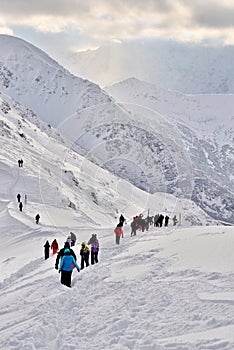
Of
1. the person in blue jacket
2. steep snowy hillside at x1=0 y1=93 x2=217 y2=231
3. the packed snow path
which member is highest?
steep snowy hillside at x1=0 y1=93 x2=217 y2=231

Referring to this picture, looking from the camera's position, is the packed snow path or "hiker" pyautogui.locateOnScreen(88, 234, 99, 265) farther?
"hiker" pyautogui.locateOnScreen(88, 234, 99, 265)

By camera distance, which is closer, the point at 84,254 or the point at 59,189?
the point at 84,254

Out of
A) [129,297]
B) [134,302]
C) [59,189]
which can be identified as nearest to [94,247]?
[129,297]

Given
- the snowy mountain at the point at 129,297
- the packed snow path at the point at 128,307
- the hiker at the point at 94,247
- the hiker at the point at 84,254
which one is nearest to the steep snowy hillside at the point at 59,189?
the snowy mountain at the point at 129,297

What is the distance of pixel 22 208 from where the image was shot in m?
43.8

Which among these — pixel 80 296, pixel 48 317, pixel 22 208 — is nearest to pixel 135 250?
pixel 80 296

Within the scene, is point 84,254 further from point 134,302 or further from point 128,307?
point 128,307

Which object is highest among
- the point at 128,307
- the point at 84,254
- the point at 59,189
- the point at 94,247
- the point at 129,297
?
the point at 59,189

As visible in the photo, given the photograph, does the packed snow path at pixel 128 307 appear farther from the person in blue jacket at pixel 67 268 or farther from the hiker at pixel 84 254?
the hiker at pixel 84 254

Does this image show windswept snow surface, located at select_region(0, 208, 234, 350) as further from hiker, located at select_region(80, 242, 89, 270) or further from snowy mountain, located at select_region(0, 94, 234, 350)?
hiker, located at select_region(80, 242, 89, 270)

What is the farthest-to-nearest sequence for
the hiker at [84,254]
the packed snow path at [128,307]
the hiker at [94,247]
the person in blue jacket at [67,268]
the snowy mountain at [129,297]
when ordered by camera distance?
1. the hiker at [94,247]
2. the hiker at [84,254]
3. the person in blue jacket at [67,268]
4. the snowy mountain at [129,297]
5. the packed snow path at [128,307]

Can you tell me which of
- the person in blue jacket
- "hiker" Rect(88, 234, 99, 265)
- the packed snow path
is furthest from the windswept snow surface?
"hiker" Rect(88, 234, 99, 265)

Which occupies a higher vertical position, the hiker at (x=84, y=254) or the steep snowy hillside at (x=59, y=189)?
the steep snowy hillside at (x=59, y=189)

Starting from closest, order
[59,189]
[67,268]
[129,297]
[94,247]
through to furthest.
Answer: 1. [129,297]
2. [67,268]
3. [94,247]
4. [59,189]
